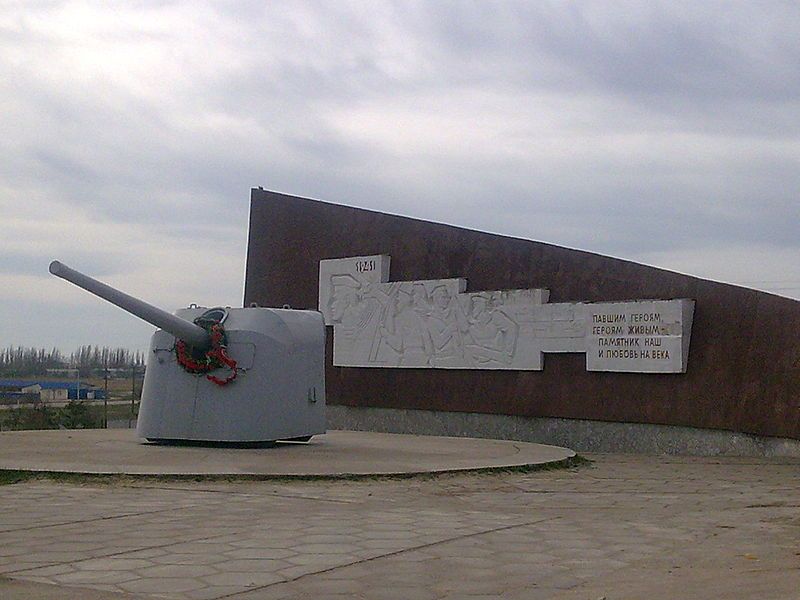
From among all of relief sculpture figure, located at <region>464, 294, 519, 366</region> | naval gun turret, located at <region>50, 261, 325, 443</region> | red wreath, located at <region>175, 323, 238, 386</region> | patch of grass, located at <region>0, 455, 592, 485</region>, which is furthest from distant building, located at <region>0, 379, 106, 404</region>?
patch of grass, located at <region>0, 455, 592, 485</region>

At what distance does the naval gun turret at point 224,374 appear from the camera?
45.9 feet

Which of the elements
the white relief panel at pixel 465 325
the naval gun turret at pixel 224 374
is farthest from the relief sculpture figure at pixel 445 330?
the naval gun turret at pixel 224 374

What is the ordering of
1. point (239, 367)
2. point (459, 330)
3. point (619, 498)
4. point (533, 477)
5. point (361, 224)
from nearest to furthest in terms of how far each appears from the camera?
point (619, 498)
point (533, 477)
point (239, 367)
point (459, 330)
point (361, 224)

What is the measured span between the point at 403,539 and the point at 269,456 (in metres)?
5.84

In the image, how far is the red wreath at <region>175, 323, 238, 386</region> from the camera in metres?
14.1

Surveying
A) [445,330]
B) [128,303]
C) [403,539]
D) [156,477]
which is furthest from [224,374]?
[403,539]

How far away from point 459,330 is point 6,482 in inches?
380

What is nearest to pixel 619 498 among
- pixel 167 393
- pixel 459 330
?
pixel 167 393

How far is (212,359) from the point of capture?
1418 cm

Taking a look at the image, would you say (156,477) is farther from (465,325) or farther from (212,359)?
(465,325)

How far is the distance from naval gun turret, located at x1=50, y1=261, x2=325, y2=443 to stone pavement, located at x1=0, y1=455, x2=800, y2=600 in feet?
11.2

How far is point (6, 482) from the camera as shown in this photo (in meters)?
10.8

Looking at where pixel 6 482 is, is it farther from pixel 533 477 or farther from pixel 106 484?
pixel 533 477

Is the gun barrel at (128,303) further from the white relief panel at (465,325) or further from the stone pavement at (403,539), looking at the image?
the white relief panel at (465,325)
